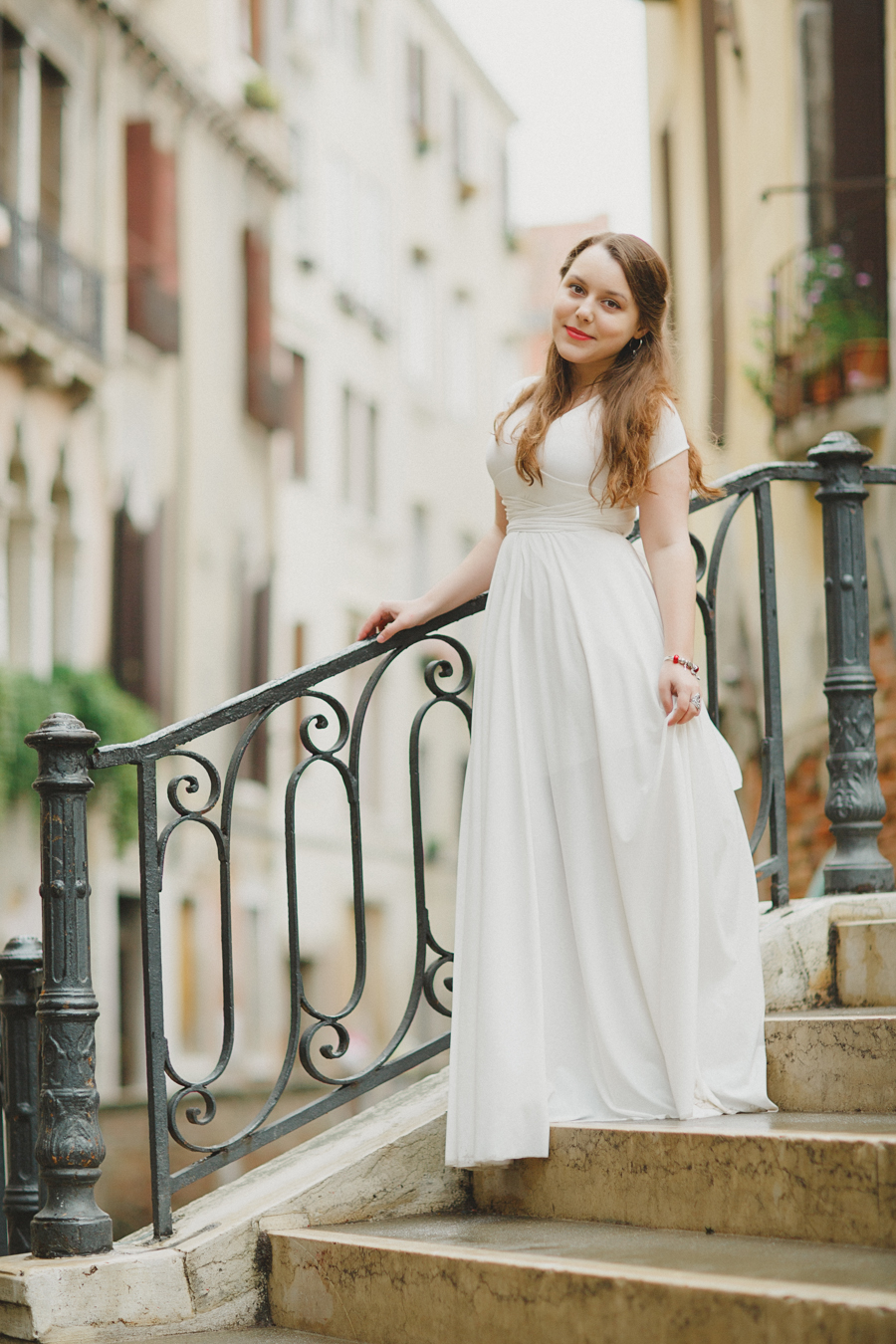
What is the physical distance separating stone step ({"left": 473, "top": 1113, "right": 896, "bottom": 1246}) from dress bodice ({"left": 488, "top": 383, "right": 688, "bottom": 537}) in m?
1.12

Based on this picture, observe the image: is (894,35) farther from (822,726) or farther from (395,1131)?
(395,1131)

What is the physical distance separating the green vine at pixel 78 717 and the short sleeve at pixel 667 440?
33.0 feet

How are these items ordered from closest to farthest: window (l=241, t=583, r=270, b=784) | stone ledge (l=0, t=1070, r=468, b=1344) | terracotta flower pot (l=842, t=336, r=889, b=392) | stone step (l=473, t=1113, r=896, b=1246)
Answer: stone step (l=473, t=1113, r=896, b=1246), stone ledge (l=0, t=1070, r=468, b=1344), terracotta flower pot (l=842, t=336, r=889, b=392), window (l=241, t=583, r=270, b=784)

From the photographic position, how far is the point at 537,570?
332 centimetres

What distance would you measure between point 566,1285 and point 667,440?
1.54 metres

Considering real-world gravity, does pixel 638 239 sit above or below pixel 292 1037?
above

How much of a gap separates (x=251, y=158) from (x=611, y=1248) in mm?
17370

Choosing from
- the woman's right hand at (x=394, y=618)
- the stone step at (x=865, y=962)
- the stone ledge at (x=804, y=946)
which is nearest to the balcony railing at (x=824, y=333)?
the stone ledge at (x=804, y=946)

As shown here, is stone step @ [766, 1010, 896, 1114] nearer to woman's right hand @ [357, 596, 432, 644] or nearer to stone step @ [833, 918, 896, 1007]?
stone step @ [833, 918, 896, 1007]

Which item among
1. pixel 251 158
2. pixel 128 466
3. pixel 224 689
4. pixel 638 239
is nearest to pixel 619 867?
pixel 638 239

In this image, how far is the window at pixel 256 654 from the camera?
706 inches

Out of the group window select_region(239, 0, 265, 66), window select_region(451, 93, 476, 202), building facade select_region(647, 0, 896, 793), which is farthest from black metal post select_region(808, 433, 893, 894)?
window select_region(451, 93, 476, 202)

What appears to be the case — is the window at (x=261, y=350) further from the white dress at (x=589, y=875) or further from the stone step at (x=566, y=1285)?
the stone step at (x=566, y=1285)

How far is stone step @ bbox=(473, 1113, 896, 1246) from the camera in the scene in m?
2.65
